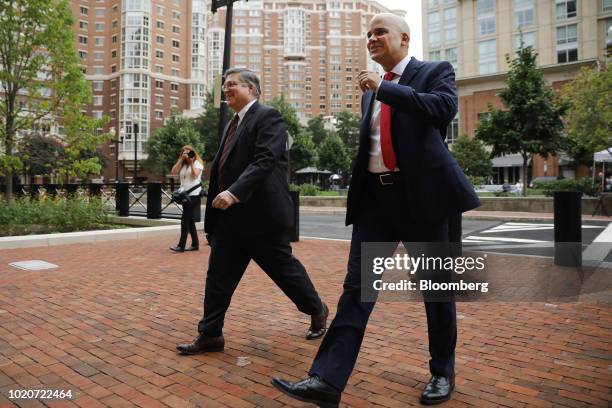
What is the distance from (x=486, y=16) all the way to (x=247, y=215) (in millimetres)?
58407

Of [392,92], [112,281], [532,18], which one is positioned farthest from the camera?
[532,18]

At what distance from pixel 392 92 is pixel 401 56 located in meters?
0.43

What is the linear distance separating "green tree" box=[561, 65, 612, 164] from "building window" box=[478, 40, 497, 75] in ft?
96.4

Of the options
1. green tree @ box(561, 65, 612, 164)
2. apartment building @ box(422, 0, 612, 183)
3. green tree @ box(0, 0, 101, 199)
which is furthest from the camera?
apartment building @ box(422, 0, 612, 183)

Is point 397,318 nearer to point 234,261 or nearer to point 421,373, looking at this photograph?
point 421,373

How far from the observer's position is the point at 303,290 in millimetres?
3350

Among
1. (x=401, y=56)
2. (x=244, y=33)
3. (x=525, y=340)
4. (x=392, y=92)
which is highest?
(x=244, y=33)

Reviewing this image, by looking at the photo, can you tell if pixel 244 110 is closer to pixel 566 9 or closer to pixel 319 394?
pixel 319 394

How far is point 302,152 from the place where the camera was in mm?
48000

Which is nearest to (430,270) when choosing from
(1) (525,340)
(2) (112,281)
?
(1) (525,340)

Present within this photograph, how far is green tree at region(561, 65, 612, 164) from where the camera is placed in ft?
67.9

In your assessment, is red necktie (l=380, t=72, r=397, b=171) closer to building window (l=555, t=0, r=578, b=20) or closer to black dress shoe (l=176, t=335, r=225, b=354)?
black dress shoe (l=176, t=335, r=225, b=354)

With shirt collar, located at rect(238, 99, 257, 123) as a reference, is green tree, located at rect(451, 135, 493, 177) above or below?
above

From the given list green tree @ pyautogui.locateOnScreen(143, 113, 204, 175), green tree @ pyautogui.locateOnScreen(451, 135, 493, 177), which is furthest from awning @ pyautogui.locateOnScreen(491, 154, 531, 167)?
green tree @ pyautogui.locateOnScreen(143, 113, 204, 175)
